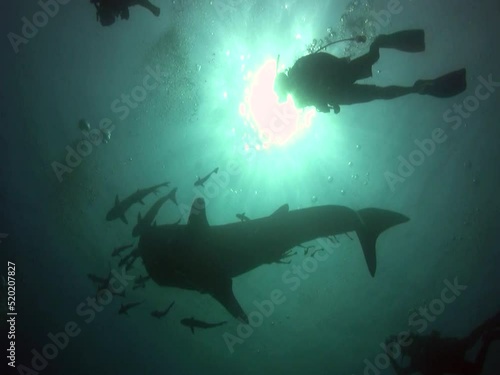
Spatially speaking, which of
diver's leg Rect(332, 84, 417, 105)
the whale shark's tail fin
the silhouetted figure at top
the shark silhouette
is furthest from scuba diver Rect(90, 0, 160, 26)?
the silhouetted figure at top

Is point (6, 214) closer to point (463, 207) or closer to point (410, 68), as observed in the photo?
point (410, 68)

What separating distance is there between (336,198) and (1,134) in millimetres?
20579

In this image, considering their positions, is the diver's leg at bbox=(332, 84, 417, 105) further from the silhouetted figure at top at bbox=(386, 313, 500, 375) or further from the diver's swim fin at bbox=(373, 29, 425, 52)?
the silhouetted figure at top at bbox=(386, 313, 500, 375)

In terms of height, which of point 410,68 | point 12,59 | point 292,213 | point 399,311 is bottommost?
point 399,311

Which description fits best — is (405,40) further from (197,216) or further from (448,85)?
(197,216)

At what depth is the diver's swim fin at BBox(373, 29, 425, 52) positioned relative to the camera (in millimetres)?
7668

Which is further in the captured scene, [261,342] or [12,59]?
[261,342]

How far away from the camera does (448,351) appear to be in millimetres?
14273

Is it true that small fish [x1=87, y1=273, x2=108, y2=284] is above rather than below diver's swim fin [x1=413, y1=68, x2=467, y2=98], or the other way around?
above

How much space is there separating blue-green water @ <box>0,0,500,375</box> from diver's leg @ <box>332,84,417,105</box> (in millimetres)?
6165

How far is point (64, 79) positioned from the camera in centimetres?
1848

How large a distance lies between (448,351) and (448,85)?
1140cm

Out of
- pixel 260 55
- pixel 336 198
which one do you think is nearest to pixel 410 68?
pixel 260 55

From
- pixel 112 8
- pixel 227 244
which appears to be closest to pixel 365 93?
pixel 227 244
